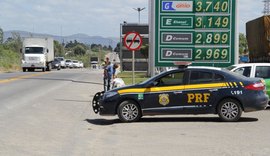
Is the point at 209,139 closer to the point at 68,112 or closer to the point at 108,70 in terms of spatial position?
the point at 68,112

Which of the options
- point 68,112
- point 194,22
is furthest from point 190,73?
point 194,22

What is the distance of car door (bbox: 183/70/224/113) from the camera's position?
45.1 feet

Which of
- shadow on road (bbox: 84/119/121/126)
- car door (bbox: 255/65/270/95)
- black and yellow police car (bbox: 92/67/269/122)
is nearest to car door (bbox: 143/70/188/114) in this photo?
black and yellow police car (bbox: 92/67/269/122)

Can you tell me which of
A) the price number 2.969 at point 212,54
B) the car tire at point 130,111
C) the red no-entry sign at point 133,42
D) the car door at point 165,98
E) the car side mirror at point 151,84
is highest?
the red no-entry sign at point 133,42

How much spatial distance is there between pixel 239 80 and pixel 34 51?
44524 millimetres

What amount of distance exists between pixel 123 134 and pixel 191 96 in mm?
2791

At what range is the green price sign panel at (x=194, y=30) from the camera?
22.9 metres

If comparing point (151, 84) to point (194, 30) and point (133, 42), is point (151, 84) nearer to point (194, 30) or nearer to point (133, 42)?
point (133, 42)

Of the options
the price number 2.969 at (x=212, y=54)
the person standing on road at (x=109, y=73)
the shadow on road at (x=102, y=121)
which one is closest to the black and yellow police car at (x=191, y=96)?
the shadow on road at (x=102, y=121)

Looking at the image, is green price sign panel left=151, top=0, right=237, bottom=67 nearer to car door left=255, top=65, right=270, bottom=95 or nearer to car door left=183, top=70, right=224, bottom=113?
car door left=255, top=65, right=270, bottom=95

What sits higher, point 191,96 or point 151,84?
point 151,84

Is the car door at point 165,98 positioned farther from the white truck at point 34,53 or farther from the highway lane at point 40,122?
the white truck at point 34,53

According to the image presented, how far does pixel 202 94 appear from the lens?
13.8 m

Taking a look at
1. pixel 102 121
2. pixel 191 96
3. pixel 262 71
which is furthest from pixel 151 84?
pixel 262 71
